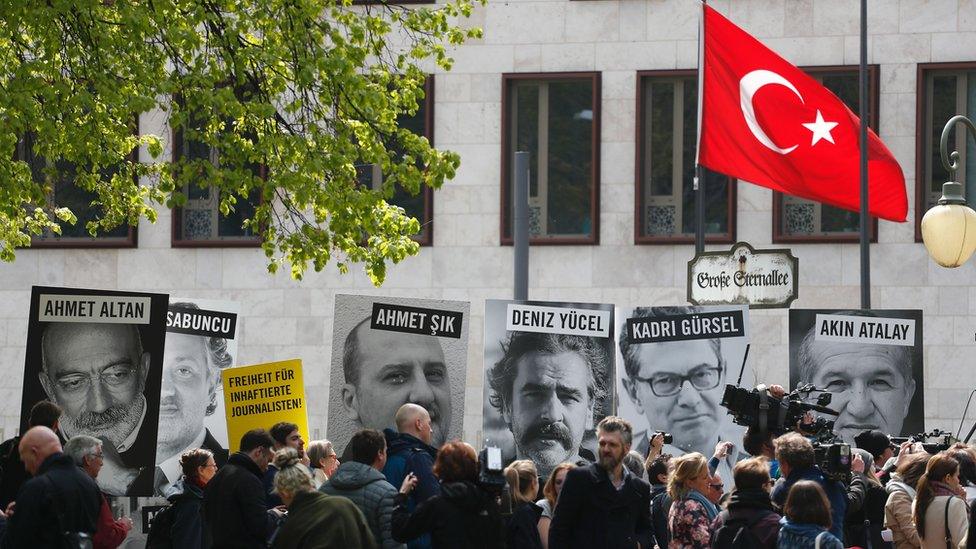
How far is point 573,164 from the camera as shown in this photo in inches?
965

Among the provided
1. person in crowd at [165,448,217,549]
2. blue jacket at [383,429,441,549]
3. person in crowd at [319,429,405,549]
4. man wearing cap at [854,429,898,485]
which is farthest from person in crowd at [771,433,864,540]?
person in crowd at [165,448,217,549]

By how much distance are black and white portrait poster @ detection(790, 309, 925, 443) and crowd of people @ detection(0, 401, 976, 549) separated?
10.5 ft

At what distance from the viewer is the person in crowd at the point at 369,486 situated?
10.3 meters

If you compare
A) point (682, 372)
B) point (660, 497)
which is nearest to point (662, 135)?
point (682, 372)

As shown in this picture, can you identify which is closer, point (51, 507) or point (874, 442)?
point (51, 507)

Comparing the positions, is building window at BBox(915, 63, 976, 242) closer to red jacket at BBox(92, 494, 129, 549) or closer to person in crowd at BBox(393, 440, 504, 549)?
red jacket at BBox(92, 494, 129, 549)

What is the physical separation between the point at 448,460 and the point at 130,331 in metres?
4.93

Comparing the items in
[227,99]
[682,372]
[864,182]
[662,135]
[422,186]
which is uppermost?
[662,135]

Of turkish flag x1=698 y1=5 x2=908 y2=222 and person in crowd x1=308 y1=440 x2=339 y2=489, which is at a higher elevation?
turkish flag x1=698 y1=5 x2=908 y2=222

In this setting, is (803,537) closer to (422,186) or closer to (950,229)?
(950,229)

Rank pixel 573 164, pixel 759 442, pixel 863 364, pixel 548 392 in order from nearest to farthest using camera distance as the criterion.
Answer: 1. pixel 759 442
2. pixel 548 392
3. pixel 863 364
4. pixel 573 164

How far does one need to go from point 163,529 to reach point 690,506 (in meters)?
3.74

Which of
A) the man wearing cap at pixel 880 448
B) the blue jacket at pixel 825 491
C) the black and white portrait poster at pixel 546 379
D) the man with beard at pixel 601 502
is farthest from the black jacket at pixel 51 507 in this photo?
the man wearing cap at pixel 880 448

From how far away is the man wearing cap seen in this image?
46.4ft
